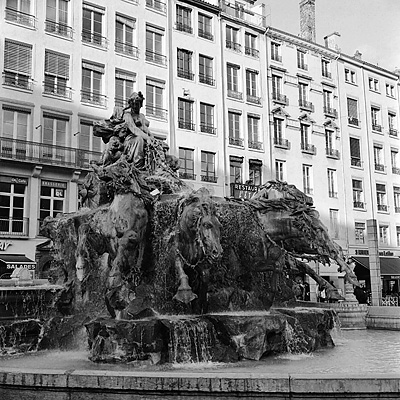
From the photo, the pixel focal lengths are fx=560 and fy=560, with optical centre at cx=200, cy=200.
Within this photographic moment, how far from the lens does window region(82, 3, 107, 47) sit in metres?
33.9

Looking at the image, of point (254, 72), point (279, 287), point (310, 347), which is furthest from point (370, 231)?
point (254, 72)

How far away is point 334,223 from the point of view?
153ft

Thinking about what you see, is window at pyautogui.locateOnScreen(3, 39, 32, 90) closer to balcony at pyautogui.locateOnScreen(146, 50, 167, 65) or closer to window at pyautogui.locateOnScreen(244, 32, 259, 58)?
balcony at pyautogui.locateOnScreen(146, 50, 167, 65)

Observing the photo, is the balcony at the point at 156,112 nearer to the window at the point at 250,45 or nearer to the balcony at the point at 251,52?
the balcony at the point at 251,52

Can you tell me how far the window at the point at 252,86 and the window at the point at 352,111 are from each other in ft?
38.6

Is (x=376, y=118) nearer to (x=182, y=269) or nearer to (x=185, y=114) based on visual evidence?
(x=185, y=114)

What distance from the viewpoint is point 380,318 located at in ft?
58.9

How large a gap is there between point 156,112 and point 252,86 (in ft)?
32.9

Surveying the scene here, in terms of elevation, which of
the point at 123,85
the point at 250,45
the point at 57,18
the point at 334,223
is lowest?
the point at 334,223

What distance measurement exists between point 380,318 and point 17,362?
12126mm

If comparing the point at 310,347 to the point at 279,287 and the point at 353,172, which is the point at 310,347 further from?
the point at 353,172

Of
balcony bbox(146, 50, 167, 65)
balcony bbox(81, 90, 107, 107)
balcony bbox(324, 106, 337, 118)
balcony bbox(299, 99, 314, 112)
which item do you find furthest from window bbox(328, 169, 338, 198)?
balcony bbox(81, 90, 107, 107)

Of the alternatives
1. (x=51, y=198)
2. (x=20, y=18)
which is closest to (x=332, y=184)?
(x=51, y=198)

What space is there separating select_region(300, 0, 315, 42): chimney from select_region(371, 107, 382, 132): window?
8.98 m
